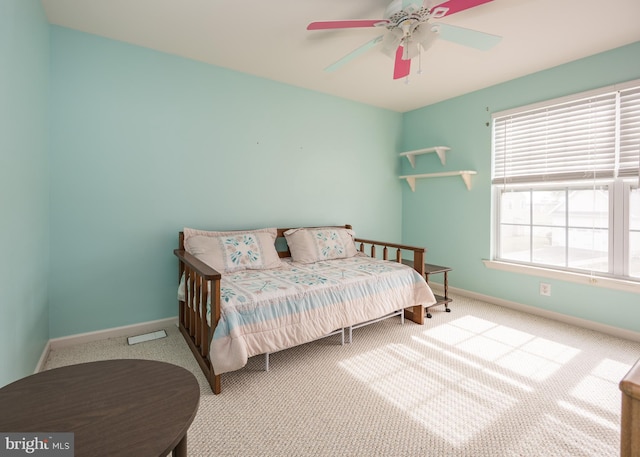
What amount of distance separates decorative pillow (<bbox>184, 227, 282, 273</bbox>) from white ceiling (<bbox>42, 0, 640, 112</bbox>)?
1495 mm

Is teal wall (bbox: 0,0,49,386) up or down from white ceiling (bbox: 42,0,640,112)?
down

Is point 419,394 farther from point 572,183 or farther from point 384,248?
point 572,183

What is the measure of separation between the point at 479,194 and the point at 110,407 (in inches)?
142

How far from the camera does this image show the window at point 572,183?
248 centimetres

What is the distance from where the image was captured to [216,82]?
280cm

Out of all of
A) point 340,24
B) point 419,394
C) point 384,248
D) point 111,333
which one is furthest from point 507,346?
point 111,333

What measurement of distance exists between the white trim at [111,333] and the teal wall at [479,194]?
307 centimetres

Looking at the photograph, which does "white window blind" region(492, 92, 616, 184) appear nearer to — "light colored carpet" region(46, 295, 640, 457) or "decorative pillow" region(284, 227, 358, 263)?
"light colored carpet" region(46, 295, 640, 457)

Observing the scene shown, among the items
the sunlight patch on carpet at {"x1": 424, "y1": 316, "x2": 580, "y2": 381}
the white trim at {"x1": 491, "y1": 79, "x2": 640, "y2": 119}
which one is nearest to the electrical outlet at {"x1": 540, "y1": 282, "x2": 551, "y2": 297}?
the sunlight patch on carpet at {"x1": 424, "y1": 316, "x2": 580, "y2": 381}

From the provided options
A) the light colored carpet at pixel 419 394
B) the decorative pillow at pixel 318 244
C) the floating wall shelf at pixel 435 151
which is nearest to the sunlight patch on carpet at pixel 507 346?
the light colored carpet at pixel 419 394

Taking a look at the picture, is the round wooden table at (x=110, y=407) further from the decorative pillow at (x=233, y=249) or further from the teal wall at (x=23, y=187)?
the decorative pillow at (x=233, y=249)

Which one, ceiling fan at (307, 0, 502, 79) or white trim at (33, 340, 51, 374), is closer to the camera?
ceiling fan at (307, 0, 502, 79)

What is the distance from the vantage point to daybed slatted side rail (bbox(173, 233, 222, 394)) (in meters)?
1.74

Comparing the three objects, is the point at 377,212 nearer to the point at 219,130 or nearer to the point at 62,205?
the point at 219,130
